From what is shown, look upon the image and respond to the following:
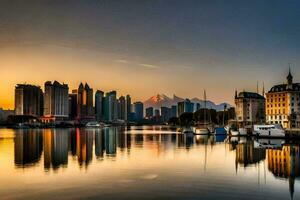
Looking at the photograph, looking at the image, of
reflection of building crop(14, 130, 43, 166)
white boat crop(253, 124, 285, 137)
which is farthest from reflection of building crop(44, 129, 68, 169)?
white boat crop(253, 124, 285, 137)

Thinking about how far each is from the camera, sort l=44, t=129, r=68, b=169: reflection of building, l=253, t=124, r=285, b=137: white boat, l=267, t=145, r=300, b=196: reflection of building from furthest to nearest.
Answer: l=253, t=124, r=285, b=137: white boat → l=44, t=129, r=68, b=169: reflection of building → l=267, t=145, r=300, b=196: reflection of building

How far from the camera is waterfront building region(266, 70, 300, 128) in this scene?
518 feet

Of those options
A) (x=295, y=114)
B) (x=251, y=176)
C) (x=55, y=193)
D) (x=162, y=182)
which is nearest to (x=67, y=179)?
(x=55, y=193)

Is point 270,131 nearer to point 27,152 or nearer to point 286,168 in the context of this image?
point 286,168

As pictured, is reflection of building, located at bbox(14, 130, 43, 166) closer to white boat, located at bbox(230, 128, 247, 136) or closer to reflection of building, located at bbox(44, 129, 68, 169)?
reflection of building, located at bbox(44, 129, 68, 169)

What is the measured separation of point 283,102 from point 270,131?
193 feet

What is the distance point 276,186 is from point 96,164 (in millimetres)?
22885

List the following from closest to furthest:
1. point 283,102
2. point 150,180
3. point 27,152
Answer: point 150,180
point 27,152
point 283,102

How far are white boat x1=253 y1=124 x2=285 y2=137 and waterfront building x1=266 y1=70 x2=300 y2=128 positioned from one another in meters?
43.3

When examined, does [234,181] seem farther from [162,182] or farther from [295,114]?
[295,114]

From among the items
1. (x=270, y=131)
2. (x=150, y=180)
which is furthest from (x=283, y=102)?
(x=150, y=180)

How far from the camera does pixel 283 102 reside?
162 meters

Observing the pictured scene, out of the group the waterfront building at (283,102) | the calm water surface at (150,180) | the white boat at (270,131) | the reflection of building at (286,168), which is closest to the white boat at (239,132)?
the white boat at (270,131)

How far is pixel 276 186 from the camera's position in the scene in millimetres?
31406
